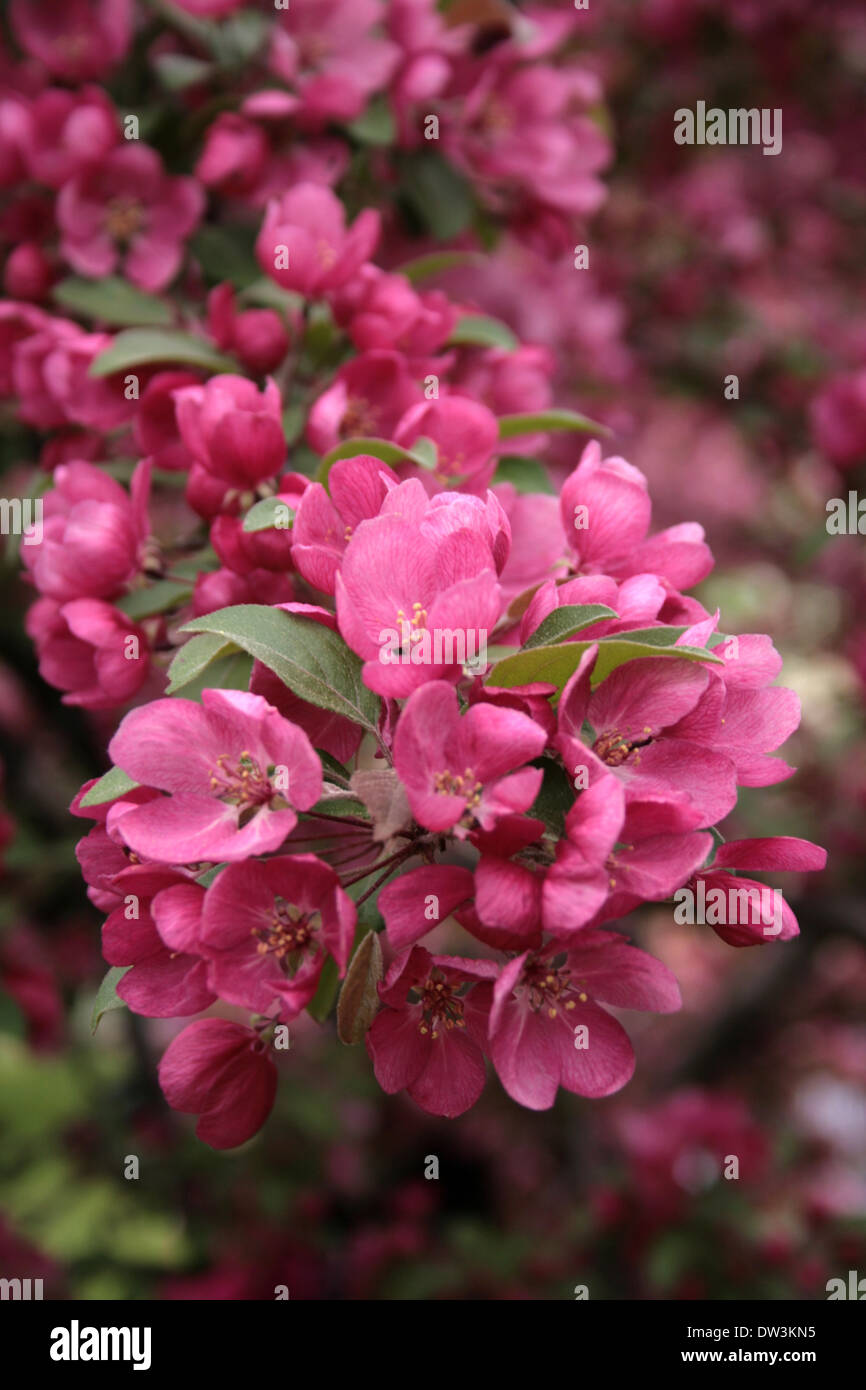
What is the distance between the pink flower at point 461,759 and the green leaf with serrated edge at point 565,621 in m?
0.08

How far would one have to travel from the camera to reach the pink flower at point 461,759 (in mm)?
709

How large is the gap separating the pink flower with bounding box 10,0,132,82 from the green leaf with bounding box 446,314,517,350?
2.21 feet

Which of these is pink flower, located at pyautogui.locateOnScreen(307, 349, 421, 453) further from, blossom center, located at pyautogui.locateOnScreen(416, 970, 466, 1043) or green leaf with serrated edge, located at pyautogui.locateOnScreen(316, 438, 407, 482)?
blossom center, located at pyautogui.locateOnScreen(416, 970, 466, 1043)

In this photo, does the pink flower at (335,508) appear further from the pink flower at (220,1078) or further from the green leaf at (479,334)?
the green leaf at (479,334)

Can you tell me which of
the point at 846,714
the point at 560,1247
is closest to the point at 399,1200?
the point at 560,1247

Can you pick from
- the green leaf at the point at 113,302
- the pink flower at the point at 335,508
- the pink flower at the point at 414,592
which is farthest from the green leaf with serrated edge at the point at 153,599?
the green leaf at the point at 113,302

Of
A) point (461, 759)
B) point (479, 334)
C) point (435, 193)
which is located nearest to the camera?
point (461, 759)

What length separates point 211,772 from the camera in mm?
808

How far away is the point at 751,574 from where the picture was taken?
366 centimetres

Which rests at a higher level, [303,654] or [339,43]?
[339,43]

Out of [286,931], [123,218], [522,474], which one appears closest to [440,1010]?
[286,931]

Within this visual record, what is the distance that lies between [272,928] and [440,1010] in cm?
15

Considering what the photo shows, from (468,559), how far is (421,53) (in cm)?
112

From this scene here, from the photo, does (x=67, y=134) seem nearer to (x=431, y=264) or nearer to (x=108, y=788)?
(x=431, y=264)
